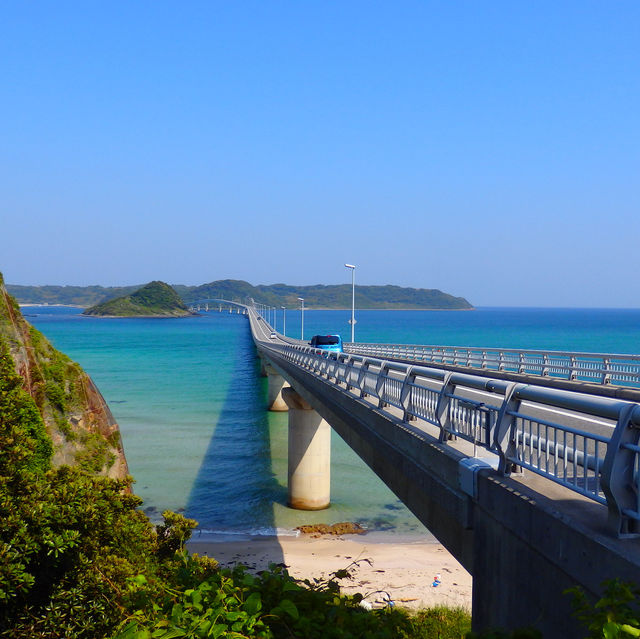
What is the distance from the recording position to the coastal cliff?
66.2 ft

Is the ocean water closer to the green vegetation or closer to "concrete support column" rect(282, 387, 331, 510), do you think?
"concrete support column" rect(282, 387, 331, 510)

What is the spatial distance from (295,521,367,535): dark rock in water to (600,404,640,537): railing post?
22409 mm

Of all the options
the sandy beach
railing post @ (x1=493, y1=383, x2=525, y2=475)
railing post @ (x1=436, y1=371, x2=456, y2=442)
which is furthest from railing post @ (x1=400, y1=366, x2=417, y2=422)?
the sandy beach

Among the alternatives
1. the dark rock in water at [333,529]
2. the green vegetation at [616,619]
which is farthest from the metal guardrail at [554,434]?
the dark rock in water at [333,529]

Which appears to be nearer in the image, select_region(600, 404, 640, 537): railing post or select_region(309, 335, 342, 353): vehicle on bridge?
select_region(600, 404, 640, 537): railing post

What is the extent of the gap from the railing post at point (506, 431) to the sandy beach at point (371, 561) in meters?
12.5

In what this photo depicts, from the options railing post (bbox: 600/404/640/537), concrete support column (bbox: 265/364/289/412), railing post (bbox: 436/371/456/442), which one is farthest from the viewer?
concrete support column (bbox: 265/364/289/412)

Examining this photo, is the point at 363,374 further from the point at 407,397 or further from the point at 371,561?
the point at 371,561

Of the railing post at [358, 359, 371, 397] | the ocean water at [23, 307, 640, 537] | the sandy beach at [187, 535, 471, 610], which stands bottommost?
the ocean water at [23, 307, 640, 537]

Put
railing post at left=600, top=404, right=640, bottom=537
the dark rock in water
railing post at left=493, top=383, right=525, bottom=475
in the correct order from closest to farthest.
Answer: railing post at left=600, top=404, right=640, bottom=537 < railing post at left=493, top=383, right=525, bottom=475 < the dark rock in water

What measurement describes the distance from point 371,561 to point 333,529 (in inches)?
172

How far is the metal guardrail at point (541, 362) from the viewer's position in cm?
2166

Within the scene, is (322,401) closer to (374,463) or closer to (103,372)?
(374,463)

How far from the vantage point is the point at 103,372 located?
95312 millimetres
